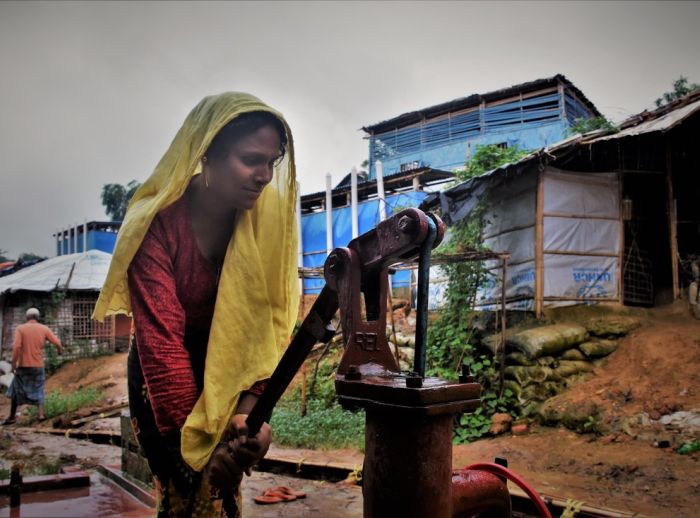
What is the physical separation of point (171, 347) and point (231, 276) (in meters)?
0.31

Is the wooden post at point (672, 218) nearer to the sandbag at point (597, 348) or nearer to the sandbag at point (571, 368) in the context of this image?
the sandbag at point (597, 348)

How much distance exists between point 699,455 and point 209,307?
599 cm

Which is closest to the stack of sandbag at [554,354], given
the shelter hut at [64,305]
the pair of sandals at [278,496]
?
the pair of sandals at [278,496]

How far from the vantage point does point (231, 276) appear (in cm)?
165

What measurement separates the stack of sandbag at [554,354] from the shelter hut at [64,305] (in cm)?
1430

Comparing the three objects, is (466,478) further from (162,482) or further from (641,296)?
(641,296)

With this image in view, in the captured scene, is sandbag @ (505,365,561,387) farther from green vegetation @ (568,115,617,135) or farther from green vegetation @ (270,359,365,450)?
green vegetation @ (568,115,617,135)

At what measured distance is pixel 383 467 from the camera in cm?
111

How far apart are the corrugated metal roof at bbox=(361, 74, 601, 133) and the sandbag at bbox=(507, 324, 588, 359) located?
10.9 meters

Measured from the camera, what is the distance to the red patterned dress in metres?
1.42

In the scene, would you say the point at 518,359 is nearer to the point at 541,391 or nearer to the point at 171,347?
the point at 541,391

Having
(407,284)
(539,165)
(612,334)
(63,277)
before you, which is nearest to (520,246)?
(539,165)

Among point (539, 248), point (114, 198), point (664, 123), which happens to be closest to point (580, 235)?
point (539, 248)

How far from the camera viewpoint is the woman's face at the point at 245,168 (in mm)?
1576
